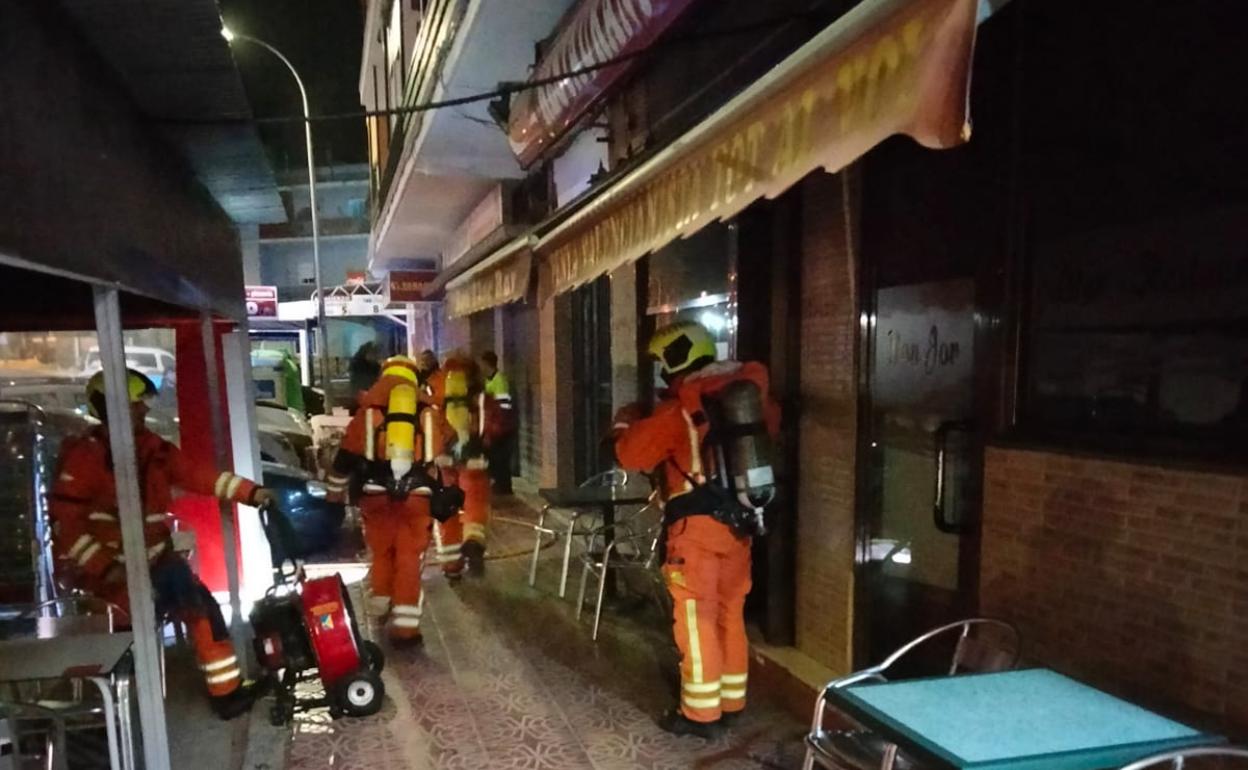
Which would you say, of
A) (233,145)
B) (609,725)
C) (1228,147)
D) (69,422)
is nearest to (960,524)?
(1228,147)

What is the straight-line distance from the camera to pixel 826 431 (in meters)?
4.09

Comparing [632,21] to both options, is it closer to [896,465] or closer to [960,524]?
[896,465]

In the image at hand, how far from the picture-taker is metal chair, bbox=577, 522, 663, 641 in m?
5.14

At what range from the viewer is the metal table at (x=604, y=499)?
205 inches

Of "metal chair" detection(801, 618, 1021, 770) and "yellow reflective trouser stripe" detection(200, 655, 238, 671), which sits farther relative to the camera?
"yellow reflective trouser stripe" detection(200, 655, 238, 671)

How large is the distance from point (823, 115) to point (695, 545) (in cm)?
205

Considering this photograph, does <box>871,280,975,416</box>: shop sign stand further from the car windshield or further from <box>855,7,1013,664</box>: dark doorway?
the car windshield

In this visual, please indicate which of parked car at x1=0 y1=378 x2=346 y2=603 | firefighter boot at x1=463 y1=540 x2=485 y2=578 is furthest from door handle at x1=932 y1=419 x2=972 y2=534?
firefighter boot at x1=463 y1=540 x2=485 y2=578

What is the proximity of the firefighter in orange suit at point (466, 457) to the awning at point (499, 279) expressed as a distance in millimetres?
758

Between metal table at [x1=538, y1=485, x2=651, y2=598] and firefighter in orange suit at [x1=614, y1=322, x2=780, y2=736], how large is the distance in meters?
1.40

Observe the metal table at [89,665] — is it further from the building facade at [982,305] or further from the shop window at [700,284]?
the shop window at [700,284]

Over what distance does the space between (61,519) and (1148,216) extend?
488 cm

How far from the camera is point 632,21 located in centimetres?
481

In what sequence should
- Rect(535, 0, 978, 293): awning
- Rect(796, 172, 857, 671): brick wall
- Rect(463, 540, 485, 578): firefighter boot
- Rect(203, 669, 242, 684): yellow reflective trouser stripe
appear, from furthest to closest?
Rect(463, 540, 485, 578): firefighter boot < Rect(203, 669, 242, 684): yellow reflective trouser stripe < Rect(796, 172, 857, 671): brick wall < Rect(535, 0, 978, 293): awning
